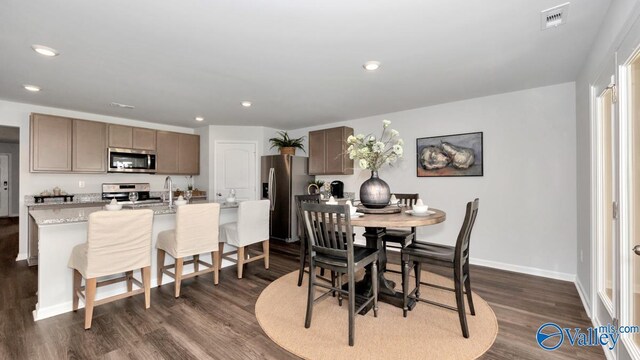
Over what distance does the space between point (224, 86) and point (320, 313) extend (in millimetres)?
2763

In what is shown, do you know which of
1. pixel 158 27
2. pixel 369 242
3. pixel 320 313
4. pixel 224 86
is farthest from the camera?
pixel 224 86

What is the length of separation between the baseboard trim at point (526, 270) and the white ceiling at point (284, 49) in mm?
2272

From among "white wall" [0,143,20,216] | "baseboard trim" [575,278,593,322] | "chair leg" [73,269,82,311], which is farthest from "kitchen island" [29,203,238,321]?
"white wall" [0,143,20,216]

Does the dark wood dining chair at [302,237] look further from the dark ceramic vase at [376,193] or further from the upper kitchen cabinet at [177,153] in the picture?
the upper kitchen cabinet at [177,153]

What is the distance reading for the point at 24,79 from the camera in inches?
122

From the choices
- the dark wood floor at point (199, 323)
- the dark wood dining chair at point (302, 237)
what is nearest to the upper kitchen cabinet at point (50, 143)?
the dark wood floor at point (199, 323)

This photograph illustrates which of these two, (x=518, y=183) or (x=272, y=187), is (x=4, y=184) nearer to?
(x=272, y=187)

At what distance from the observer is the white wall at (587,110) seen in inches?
65.4

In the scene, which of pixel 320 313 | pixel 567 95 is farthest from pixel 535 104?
pixel 320 313

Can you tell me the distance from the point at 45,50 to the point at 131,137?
9.11 ft

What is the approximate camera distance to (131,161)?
196 inches

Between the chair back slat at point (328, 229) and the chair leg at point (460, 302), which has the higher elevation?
the chair back slat at point (328, 229)

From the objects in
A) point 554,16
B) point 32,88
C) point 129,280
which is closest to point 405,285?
point 554,16

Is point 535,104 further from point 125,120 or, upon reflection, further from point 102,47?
point 125,120
